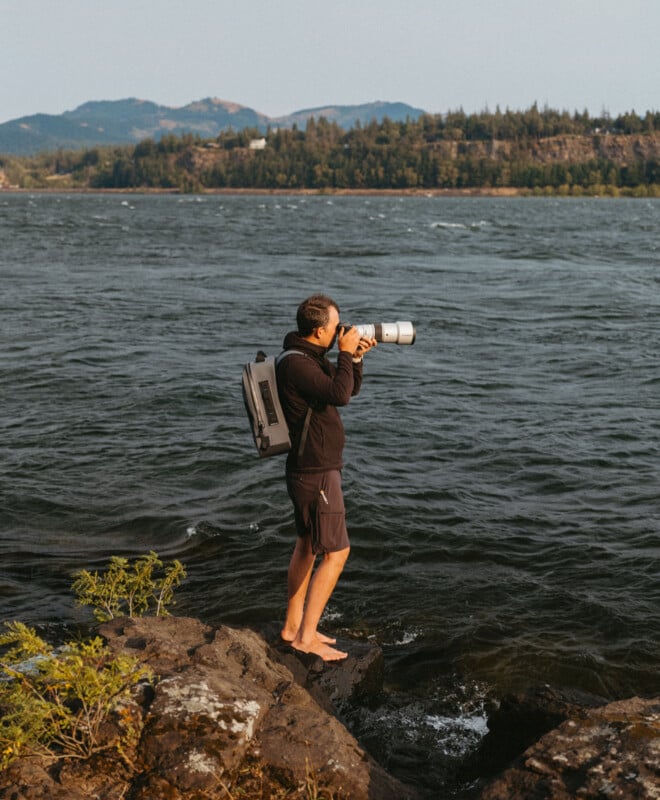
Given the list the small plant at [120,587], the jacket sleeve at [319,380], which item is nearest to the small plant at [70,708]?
the small plant at [120,587]

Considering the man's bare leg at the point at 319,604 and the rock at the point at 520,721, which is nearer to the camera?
the rock at the point at 520,721

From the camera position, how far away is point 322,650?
18.9ft

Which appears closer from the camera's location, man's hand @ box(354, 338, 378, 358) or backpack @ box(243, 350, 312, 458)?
backpack @ box(243, 350, 312, 458)

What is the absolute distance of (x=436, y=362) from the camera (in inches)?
667

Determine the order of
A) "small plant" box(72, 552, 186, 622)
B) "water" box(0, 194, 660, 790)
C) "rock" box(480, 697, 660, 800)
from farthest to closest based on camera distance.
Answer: "water" box(0, 194, 660, 790) → "small plant" box(72, 552, 186, 622) → "rock" box(480, 697, 660, 800)

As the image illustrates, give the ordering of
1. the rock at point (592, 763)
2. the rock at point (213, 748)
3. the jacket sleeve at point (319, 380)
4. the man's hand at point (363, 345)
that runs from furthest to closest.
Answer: the man's hand at point (363, 345), the jacket sleeve at point (319, 380), the rock at point (213, 748), the rock at point (592, 763)

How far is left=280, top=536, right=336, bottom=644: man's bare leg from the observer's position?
19.2ft

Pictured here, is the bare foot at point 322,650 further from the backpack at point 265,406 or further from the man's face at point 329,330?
the man's face at point 329,330

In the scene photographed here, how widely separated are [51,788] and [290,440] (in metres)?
2.41

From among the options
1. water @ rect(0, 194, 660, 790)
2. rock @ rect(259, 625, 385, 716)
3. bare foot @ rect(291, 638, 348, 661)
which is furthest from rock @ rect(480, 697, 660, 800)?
bare foot @ rect(291, 638, 348, 661)

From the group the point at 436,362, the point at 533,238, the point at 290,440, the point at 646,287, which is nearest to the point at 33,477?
the point at 290,440

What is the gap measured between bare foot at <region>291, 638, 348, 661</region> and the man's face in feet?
6.29

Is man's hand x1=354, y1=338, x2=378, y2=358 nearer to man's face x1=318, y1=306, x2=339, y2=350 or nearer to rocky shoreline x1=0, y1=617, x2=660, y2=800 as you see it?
man's face x1=318, y1=306, x2=339, y2=350

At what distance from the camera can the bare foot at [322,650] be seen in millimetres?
5723
